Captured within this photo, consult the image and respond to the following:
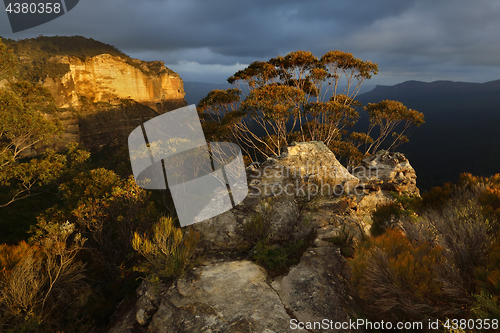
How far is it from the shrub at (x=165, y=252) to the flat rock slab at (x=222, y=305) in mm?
307

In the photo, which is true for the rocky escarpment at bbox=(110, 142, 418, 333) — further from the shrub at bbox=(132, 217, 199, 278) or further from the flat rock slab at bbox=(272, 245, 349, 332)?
the shrub at bbox=(132, 217, 199, 278)

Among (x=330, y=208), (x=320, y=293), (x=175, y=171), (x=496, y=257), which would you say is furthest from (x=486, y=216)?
(x=175, y=171)

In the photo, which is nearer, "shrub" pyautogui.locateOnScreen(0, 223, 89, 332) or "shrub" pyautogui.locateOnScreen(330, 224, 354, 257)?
"shrub" pyautogui.locateOnScreen(0, 223, 89, 332)

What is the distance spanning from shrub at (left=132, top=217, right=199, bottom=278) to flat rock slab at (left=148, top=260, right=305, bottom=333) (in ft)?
1.01

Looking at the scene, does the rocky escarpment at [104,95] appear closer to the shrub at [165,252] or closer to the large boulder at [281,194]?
the large boulder at [281,194]

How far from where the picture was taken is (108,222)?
778cm

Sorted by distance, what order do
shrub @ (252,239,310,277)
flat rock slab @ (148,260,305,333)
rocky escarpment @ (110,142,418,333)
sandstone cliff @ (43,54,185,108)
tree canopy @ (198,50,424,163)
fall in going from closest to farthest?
flat rock slab @ (148,260,305,333)
rocky escarpment @ (110,142,418,333)
shrub @ (252,239,310,277)
tree canopy @ (198,50,424,163)
sandstone cliff @ (43,54,185,108)

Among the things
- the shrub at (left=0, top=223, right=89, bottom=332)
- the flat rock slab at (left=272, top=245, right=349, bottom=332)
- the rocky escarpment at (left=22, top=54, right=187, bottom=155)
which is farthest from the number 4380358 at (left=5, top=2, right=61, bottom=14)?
the rocky escarpment at (left=22, top=54, right=187, bottom=155)

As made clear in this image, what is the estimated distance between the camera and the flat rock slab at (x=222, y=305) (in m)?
A: 3.38

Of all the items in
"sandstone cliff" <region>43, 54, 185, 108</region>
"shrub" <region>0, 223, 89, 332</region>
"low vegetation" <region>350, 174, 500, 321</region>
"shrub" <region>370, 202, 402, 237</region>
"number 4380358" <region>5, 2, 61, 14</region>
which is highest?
"sandstone cliff" <region>43, 54, 185, 108</region>

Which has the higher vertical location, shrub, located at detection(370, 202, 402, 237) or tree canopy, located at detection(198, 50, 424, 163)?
tree canopy, located at detection(198, 50, 424, 163)

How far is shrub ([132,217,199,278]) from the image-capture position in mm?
4574

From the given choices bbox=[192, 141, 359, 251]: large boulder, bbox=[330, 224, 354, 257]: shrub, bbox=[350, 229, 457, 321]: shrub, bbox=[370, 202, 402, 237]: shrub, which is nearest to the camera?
bbox=[350, 229, 457, 321]: shrub

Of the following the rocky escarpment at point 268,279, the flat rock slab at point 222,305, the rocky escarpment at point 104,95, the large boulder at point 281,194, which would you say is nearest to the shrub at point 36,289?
the rocky escarpment at point 268,279
